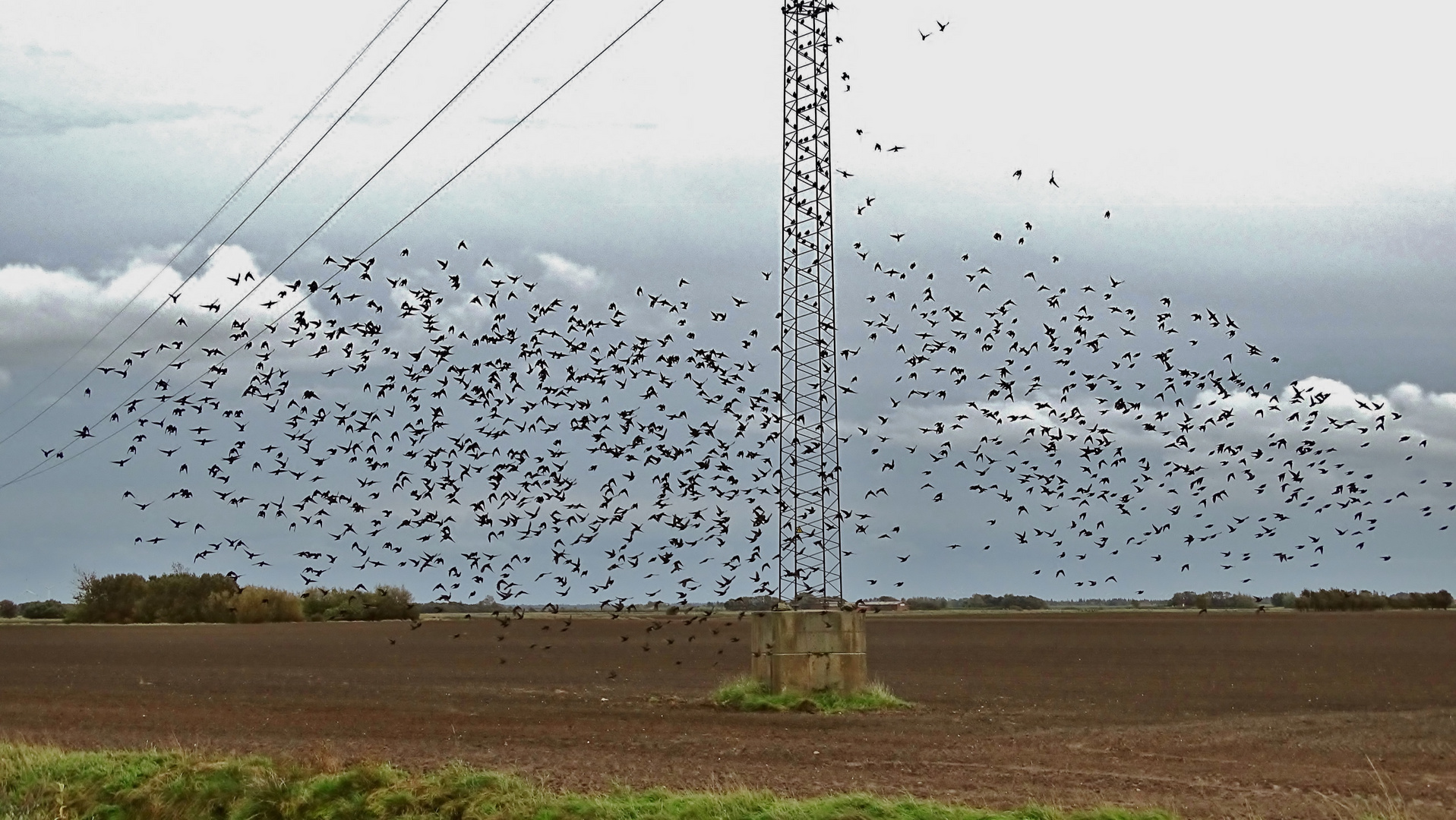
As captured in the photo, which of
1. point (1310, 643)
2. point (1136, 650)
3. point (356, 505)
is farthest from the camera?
point (1310, 643)

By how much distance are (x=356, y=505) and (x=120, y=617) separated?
14195 centimetres

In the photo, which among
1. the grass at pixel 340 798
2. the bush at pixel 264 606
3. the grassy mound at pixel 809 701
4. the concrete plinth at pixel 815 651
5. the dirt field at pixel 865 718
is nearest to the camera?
the grass at pixel 340 798

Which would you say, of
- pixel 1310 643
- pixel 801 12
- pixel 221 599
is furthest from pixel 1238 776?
pixel 221 599

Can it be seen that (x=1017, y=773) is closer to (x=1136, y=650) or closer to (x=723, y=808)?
(x=723, y=808)

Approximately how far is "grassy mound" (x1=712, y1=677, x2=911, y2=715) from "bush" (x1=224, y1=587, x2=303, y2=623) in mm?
117442

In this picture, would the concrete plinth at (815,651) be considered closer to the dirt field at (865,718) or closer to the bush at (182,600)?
the dirt field at (865,718)

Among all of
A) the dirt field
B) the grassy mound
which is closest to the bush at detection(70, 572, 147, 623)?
the dirt field

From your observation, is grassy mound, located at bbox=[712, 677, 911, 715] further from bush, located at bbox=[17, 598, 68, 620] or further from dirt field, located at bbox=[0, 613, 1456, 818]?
bush, located at bbox=[17, 598, 68, 620]

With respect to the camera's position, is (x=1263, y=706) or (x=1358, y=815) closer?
(x=1358, y=815)

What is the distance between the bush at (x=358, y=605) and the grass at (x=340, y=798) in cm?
13704

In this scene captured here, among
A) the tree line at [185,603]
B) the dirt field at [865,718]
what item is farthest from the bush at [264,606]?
the dirt field at [865,718]

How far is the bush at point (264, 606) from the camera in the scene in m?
154

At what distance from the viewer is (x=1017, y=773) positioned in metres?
28.0

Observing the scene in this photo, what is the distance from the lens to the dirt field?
27438 millimetres
